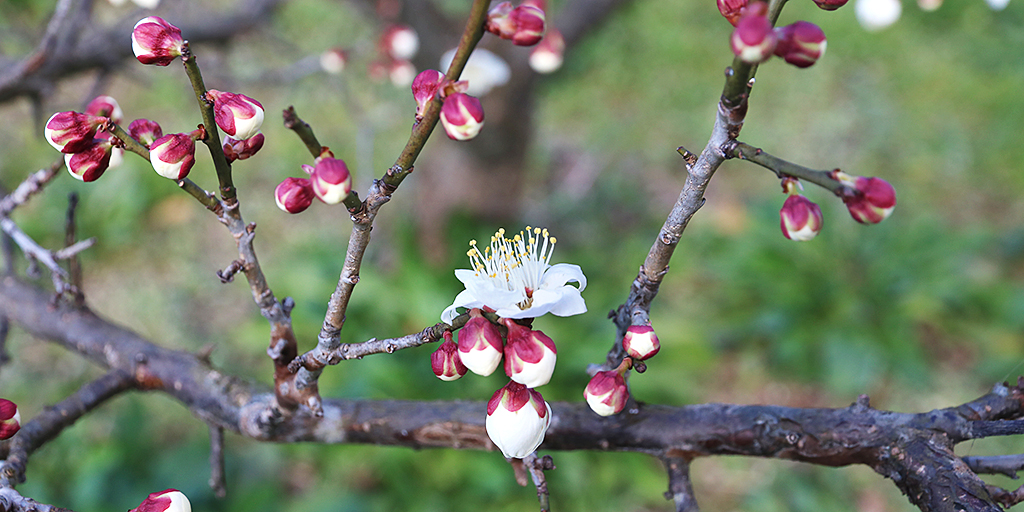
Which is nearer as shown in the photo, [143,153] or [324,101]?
[143,153]

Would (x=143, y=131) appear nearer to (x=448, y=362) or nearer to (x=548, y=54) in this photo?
(x=448, y=362)

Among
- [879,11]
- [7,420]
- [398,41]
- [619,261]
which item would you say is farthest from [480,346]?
[619,261]

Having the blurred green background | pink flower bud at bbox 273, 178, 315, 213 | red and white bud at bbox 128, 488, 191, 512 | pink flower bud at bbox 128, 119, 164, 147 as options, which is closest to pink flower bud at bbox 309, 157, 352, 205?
pink flower bud at bbox 273, 178, 315, 213

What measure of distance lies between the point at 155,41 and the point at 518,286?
0.50 metres

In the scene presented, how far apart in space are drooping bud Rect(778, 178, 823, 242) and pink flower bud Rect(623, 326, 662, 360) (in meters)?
0.16

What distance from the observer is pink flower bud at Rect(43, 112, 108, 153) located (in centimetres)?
62

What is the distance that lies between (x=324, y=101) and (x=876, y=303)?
4.18 meters

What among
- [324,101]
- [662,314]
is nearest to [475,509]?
[662,314]

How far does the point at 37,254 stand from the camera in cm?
106

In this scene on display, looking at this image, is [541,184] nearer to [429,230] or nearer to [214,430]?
[429,230]

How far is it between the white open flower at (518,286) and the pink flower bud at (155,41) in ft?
1.21

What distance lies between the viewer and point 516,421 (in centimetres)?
68

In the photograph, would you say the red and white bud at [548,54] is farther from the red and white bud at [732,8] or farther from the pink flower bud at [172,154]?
the pink flower bud at [172,154]

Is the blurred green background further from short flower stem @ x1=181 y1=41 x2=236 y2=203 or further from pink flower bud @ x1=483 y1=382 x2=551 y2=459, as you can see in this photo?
pink flower bud @ x1=483 y1=382 x2=551 y2=459
